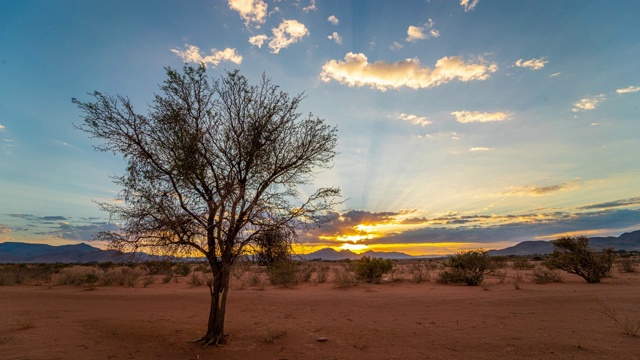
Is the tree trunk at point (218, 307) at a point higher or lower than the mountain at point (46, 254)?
lower

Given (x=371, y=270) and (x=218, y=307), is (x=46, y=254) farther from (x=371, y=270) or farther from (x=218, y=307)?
(x=218, y=307)

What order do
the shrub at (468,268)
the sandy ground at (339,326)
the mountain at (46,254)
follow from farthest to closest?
1. the mountain at (46,254)
2. the shrub at (468,268)
3. the sandy ground at (339,326)

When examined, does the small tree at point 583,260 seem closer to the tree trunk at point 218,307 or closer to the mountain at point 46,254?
the tree trunk at point 218,307

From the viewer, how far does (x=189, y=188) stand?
31.6 feet

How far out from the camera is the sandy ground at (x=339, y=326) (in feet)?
30.0

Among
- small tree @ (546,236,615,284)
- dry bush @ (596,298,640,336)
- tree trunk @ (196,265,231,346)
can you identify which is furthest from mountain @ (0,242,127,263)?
dry bush @ (596,298,640,336)

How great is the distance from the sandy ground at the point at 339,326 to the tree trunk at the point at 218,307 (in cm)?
36

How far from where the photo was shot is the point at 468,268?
22.5m

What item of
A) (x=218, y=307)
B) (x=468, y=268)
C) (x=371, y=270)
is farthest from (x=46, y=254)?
(x=218, y=307)

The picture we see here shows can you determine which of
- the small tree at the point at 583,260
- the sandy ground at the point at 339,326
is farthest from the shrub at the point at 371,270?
the small tree at the point at 583,260

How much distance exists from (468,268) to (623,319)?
11.3 meters

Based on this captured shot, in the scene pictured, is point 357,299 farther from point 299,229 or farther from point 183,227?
point 183,227

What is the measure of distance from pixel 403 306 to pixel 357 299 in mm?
2871

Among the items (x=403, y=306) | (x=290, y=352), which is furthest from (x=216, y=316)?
(x=403, y=306)
